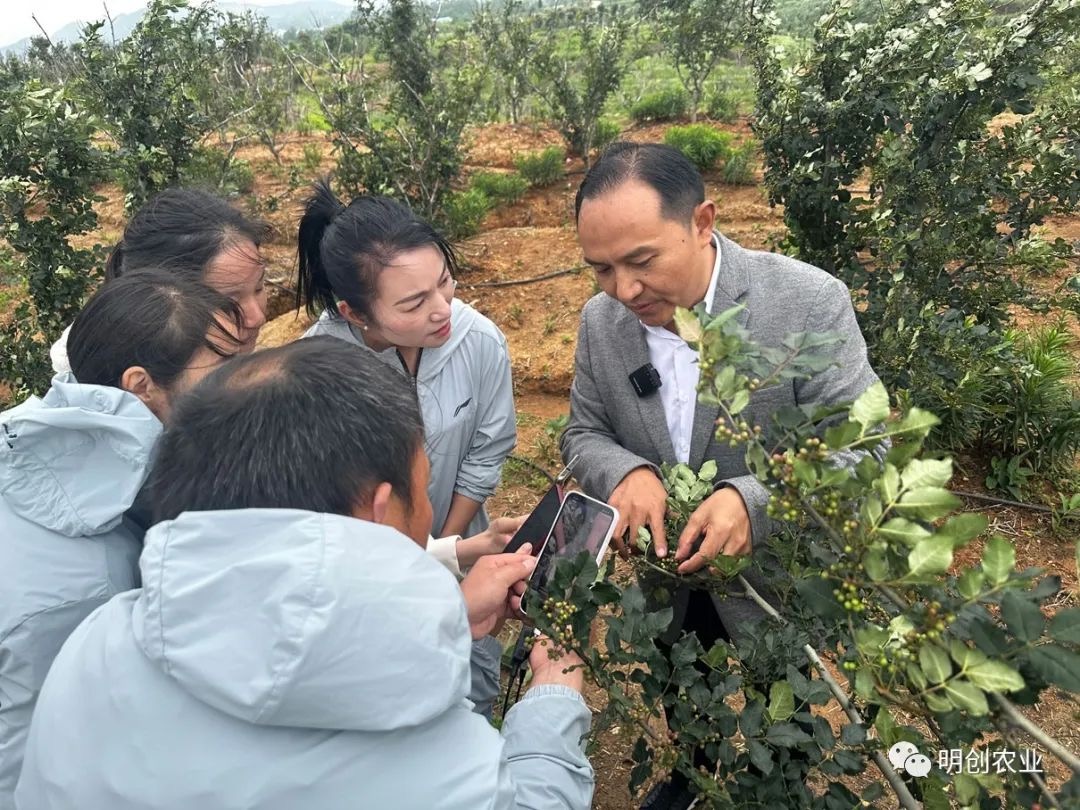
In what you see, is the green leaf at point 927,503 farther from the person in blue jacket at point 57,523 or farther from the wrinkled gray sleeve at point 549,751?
the person in blue jacket at point 57,523

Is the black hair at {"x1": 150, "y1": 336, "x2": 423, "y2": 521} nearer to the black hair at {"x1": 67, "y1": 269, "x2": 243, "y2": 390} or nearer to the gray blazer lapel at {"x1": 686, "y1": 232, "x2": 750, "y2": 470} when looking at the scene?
the black hair at {"x1": 67, "y1": 269, "x2": 243, "y2": 390}

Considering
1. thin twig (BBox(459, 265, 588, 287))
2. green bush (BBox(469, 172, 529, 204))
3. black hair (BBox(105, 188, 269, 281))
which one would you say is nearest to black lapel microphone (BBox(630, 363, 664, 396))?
black hair (BBox(105, 188, 269, 281))

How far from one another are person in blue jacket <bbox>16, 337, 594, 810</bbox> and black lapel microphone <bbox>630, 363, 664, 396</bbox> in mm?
900

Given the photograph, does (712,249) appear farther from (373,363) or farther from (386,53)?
(386,53)

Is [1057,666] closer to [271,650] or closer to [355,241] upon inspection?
[271,650]

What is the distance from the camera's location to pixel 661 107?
10680mm

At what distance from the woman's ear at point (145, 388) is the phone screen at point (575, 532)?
0.80m

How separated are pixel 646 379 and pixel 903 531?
95 cm

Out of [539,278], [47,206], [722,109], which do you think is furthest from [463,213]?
[722,109]

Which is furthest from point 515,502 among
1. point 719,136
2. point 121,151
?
point 719,136

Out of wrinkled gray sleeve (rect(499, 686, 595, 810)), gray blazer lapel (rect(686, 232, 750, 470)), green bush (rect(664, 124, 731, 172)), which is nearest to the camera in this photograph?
wrinkled gray sleeve (rect(499, 686, 595, 810))

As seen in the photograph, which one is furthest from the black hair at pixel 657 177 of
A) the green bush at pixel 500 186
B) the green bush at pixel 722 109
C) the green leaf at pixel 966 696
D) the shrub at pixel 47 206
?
the green bush at pixel 722 109

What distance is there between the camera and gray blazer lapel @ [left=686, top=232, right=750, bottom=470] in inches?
60.2

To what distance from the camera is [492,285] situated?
19.9ft
